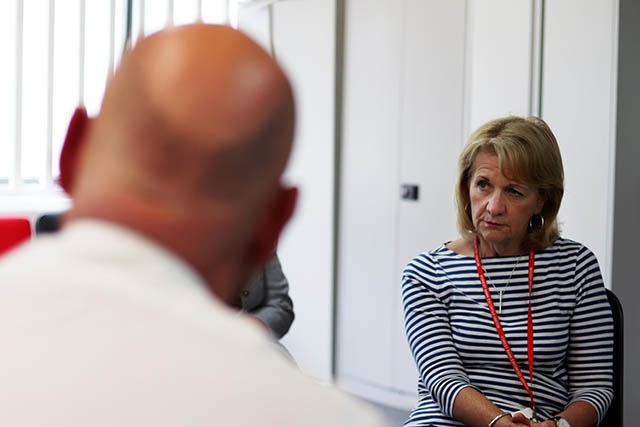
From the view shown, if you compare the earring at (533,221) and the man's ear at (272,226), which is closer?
the man's ear at (272,226)

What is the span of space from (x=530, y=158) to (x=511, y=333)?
44cm

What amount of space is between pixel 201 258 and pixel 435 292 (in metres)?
1.73

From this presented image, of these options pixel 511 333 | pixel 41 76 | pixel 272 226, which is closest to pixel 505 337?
pixel 511 333

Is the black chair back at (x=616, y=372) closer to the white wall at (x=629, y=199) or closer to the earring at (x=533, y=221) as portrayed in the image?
the earring at (x=533, y=221)

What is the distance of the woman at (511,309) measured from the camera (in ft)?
6.64

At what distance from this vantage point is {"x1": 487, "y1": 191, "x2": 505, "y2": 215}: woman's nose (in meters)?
2.14

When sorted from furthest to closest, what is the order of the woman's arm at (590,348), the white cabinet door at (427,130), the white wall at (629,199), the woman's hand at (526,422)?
the white cabinet door at (427,130), the white wall at (629,199), the woman's arm at (590,348), the woman's hand at (526,422)

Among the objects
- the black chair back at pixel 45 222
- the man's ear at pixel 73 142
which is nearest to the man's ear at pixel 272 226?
the man's ear at pixel 73 142

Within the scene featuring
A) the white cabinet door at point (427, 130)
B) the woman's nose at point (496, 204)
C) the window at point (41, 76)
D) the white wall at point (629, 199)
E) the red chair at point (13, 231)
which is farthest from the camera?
the window at point (41, 76)

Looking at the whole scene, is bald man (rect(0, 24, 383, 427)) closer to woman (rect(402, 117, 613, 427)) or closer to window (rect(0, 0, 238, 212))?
woman (rect(402, 117, 613, 427))


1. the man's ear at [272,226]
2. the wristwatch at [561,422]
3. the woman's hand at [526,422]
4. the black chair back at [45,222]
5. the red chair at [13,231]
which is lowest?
the wristwatch at [561,422]

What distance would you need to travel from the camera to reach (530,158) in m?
2.13

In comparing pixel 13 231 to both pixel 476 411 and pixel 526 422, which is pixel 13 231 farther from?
pixel 526 422

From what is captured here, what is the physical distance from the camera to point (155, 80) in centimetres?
42
